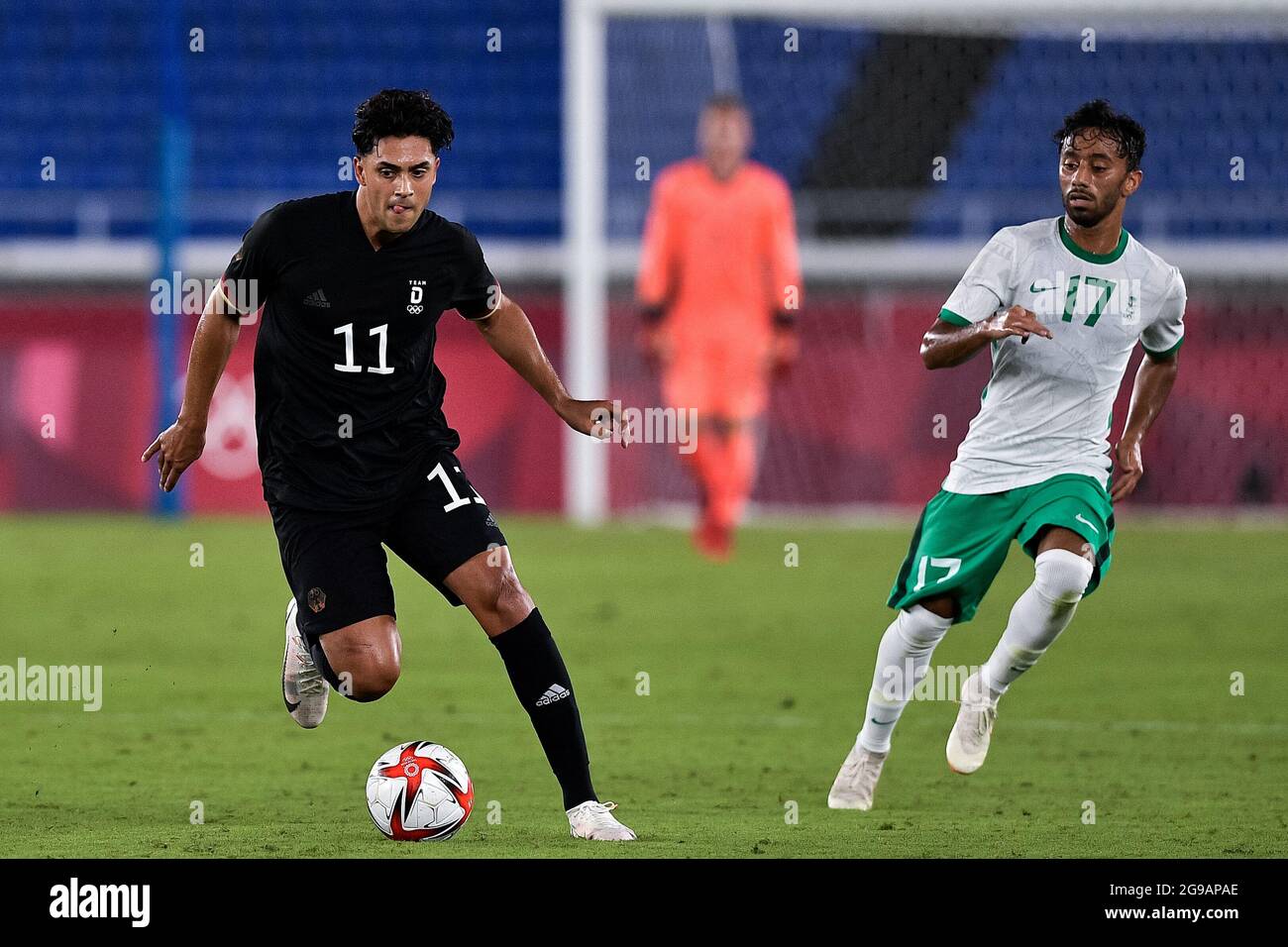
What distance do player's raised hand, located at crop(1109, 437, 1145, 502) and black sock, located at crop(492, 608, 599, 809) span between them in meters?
Result: 1.96

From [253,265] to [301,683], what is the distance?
155 centimetres

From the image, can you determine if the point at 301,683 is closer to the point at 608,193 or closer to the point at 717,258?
the point at 717,258

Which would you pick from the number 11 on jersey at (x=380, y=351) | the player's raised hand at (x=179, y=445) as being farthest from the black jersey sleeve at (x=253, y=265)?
the player's raised hand at (x=179, y=445)

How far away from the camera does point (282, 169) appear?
72.6 ft

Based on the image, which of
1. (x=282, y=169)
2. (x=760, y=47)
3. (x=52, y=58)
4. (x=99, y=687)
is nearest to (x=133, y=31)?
(x=52, y=58)

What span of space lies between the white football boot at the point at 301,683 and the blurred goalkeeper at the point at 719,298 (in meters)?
7.91

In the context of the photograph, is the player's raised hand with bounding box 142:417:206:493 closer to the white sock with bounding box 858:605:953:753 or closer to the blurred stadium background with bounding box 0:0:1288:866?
the blurred stadium background with bounding box 0:0:1288:866

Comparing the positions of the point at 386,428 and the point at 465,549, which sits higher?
the point at 386,428

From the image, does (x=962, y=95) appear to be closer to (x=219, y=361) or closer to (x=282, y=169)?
(x=282, y=169)

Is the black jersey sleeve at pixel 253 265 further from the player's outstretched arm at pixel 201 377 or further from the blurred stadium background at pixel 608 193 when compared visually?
the blurred stadium background at pixel 608 193

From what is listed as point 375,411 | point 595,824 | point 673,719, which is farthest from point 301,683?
point 673,719

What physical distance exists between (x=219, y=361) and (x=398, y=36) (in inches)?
666

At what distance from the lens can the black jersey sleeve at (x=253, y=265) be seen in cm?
565
